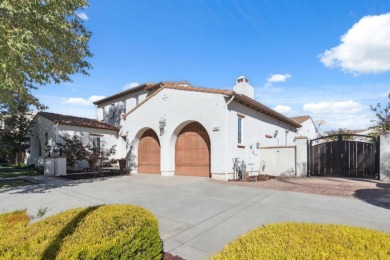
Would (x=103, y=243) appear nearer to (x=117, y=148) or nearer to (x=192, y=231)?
(x=192, y=231)

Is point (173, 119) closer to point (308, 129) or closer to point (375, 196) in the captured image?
point (375, 196)

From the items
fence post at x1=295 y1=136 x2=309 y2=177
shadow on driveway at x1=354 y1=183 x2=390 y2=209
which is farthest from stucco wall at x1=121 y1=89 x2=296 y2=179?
shadow on driveway at x1=354 y1=183 x2=390 y2=209

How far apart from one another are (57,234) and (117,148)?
65.9ft

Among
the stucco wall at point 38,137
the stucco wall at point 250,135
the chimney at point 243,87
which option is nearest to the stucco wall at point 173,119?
the stucco wall at point 250,135

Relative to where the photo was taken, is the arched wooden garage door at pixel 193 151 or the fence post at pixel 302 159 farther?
the fence post at pixel 302 159

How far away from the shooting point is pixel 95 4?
10859 millimetres

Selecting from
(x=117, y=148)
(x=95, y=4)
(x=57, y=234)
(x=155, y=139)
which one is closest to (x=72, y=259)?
(x=57, y=234)

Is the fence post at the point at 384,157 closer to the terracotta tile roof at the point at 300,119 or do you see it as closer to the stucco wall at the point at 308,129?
the stucco wall at the point at 308,129

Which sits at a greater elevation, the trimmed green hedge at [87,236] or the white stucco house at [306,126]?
the white stucco house at [306,126]

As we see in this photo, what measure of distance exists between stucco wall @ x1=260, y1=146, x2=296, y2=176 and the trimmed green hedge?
1223cm

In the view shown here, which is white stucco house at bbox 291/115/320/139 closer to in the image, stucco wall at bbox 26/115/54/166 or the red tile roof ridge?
the red tile roof ridge

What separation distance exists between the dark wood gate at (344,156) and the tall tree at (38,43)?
1333cm

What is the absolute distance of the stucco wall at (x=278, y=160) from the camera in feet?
46.7

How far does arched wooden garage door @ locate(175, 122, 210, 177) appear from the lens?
1318 centimetres
